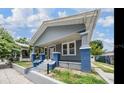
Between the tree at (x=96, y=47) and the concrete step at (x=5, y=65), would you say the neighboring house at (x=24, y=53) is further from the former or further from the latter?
the tree at (x=96, y=47)

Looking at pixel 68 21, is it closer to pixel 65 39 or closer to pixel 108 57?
pixel 65 39

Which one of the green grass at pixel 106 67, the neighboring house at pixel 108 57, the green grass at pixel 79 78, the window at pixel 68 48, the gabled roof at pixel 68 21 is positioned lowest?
the green grass at pixel 79 78

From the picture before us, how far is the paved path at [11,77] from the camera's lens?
444cm

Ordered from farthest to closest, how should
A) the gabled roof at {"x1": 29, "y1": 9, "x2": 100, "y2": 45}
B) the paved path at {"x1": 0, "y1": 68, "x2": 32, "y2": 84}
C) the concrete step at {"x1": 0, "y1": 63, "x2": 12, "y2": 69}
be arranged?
1. the concrete step at {"x1": 0, "y1": 63, "x2": 12, "y2": 69}
2. the paved path at {"x1": 0, "y1": 68, "x2": 32, "y2": 84}
3. the gabled roof at {"x1": 29, "y1": 9, "x2": 100, "y2": 45}

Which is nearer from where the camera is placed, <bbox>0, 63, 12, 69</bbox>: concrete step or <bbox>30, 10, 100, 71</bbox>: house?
<bbox>30, 10, 100, 71</bbox>: house

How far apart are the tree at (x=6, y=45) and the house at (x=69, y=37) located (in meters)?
0.29

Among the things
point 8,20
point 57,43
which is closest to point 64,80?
point 57,43

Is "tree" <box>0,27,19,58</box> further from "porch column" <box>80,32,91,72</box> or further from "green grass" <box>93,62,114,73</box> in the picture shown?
"green grass" <box>93,62,114,73</box>

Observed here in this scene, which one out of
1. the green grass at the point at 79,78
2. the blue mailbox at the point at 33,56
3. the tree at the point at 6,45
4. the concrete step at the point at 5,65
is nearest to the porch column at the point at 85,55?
the green grass at the point at 79,78

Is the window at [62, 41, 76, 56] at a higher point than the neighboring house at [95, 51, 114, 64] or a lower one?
higher

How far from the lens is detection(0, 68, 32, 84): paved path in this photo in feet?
14.6

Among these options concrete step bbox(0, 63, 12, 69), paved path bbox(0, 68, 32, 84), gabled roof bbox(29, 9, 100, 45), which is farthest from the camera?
concrete step bbox(0, 63, 12, 69)

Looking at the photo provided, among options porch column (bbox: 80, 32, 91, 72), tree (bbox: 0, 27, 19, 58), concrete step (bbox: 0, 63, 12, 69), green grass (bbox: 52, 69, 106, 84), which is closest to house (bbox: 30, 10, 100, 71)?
porch column (bbox: 80, 32, 91, 72)

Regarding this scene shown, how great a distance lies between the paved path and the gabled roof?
54 cm
